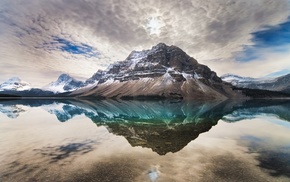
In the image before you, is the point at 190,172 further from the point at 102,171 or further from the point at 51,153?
the point at 51,153

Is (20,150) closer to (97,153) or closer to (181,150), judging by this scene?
(97,153)

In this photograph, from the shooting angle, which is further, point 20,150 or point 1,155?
point 20,150

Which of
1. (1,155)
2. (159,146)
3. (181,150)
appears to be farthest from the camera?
(159,146)

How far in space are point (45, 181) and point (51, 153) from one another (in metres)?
9.81

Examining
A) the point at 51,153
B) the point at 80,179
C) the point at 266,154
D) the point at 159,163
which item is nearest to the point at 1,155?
the point at 51,153

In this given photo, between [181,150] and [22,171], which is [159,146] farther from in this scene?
[22,171]

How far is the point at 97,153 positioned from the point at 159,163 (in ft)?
28.8

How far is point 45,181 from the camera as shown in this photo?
17.4 m

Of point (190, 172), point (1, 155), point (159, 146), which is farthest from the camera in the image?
point (159, 146)

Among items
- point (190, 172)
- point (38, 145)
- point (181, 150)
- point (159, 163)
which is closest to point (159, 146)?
point (181, 150)

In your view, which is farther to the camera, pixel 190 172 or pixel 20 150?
pixel 20 150

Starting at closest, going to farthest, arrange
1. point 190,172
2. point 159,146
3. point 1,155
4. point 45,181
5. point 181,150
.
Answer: point 45,181
point 190,172
point 1,155
point 181,150
point 159,146

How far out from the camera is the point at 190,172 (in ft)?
64.4

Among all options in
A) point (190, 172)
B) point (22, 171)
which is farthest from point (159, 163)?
point (22, 171)
